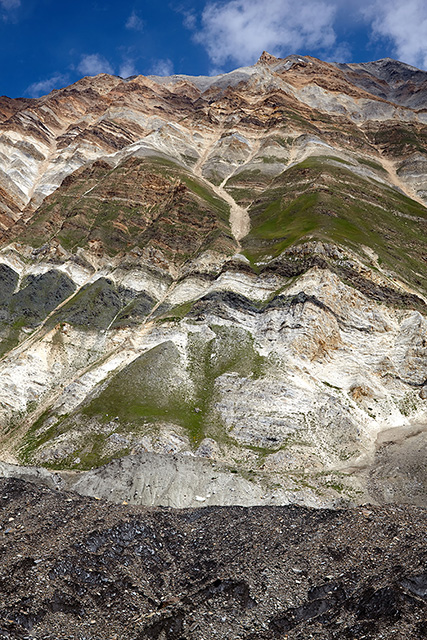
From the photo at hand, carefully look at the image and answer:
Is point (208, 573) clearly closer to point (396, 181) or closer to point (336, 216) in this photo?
point (336, 216)

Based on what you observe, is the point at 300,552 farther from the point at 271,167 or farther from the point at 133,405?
the point at 271,167

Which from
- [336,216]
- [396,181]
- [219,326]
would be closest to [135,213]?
[336,216]

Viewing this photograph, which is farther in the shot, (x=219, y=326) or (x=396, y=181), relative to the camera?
(x=396, y=181)

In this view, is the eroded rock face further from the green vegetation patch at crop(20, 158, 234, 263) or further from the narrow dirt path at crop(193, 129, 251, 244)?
the narrow dirt path at crop(193, 129, 251, 244)

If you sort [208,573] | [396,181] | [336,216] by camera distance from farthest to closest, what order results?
1. [396,181]
2. [336,216]
3. [208,573]

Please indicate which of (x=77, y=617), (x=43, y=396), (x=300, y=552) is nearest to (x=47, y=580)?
(x=77, y=617)

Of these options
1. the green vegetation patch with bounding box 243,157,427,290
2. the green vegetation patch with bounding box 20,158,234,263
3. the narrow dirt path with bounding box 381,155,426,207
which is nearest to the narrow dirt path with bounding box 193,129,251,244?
the green vegetation patch with bounding box 20,158,234,263

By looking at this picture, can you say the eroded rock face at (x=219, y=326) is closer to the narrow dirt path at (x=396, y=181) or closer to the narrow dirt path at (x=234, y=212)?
the narrow dirt path at (x=234, y=212)
